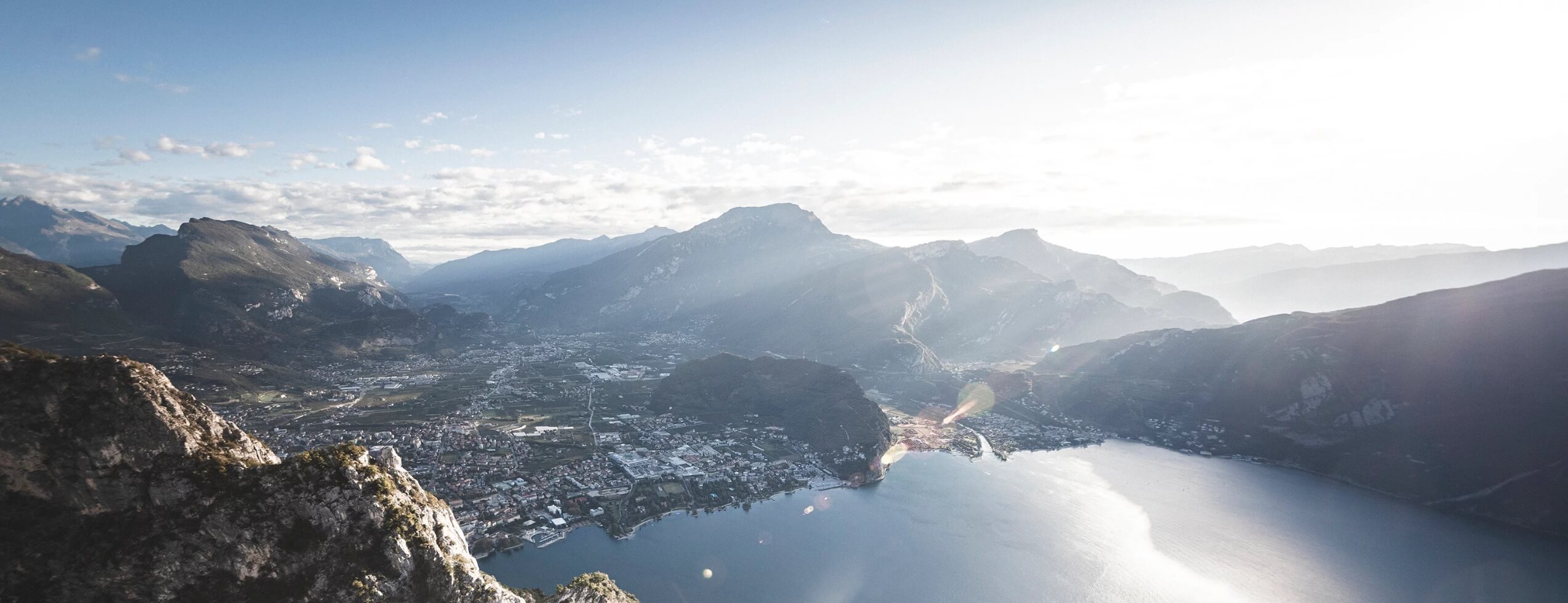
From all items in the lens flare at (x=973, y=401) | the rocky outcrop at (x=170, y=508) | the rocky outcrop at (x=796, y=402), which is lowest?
the lens flare at (x=973, y=401)

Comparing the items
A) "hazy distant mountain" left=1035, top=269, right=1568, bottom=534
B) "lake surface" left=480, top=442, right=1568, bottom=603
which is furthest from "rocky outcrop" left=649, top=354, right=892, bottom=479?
"hazy distant mountain" left=1035, top=269, right=1568, bottom=534

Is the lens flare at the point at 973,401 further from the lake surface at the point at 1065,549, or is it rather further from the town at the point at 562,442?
the lake surface at the point at 1065,549

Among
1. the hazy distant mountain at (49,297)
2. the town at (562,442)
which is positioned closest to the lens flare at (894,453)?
the town at (562,442)

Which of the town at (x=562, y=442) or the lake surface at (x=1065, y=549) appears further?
the town at (x=562, y=442)

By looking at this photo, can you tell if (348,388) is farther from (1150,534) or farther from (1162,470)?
(1162,470)

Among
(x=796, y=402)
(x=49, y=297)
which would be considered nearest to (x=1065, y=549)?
(x=796, y=402)

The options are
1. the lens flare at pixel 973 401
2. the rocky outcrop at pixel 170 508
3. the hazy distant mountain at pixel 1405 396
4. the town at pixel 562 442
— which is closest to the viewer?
the rocky outcrop at pixel 170 508

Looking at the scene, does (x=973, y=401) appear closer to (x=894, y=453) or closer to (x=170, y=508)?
(x=894, y=453)
